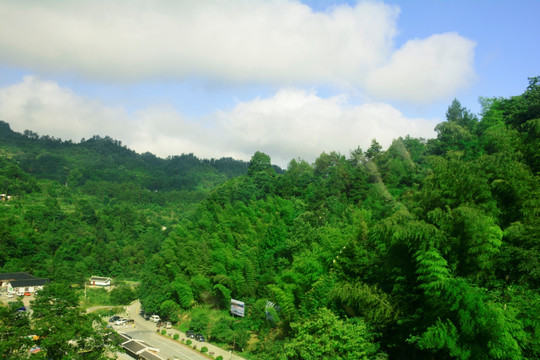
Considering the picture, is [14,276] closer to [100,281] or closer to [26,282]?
[26,282]

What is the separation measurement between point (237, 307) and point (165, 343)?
5373 millimetres

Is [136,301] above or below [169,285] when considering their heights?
below

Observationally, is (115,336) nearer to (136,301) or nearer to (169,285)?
(169,285)

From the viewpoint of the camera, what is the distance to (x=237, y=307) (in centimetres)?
2152

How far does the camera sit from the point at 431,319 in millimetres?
9008

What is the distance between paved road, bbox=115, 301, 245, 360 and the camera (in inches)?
782

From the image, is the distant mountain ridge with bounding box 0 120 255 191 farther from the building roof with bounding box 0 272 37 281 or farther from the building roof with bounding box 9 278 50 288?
the building roof with bounding box 9 278 50 288

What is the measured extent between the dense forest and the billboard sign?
68 centimetres

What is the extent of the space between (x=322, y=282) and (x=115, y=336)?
7.88 m

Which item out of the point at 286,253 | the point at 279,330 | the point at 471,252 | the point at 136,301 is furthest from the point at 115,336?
the point at 136,301

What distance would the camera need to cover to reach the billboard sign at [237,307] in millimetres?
21242

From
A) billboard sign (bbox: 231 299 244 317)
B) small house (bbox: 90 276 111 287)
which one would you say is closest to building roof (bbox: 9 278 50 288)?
small house (bbox: 90 276 111 287)

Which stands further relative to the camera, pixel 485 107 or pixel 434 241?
pixel 485 107

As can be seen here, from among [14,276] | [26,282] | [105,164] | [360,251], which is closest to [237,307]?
[360,251]
